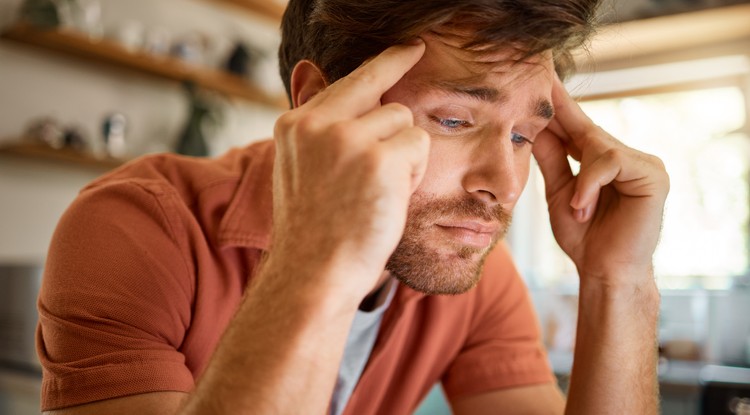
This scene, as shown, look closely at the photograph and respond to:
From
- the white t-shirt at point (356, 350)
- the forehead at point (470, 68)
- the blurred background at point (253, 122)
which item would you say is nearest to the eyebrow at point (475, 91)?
the forehead at point (470, 68)

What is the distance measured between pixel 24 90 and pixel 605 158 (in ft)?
8.31

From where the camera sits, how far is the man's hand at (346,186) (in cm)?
74

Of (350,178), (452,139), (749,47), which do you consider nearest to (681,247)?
(749,47)

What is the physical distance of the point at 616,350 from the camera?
1.18 metres

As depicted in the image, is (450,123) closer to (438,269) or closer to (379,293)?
(438,269)

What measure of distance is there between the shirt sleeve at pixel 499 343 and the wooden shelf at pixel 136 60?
218 centimetres

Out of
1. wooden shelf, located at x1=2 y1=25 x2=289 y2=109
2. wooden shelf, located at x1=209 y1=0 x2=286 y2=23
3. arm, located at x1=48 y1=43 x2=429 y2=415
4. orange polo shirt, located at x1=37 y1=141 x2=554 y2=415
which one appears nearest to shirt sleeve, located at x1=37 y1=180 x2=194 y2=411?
orange polo shirt, located at x1=37 y1=141 x2=554 y2=415

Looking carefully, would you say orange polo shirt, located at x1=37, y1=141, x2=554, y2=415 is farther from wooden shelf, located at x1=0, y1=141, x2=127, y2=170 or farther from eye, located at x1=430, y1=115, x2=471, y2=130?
wooden shelf, located at x1=0, y1=141, x2=127, y2=170

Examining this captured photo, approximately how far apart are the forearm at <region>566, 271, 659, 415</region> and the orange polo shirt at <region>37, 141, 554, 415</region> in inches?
6.9

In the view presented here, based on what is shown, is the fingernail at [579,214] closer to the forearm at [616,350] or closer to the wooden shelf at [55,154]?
the forearm at [616,350]

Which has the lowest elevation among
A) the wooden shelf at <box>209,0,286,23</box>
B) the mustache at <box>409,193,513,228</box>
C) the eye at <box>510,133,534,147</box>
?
the mustache at <box>409,193,513,228</box>

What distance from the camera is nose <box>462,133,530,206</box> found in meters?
1.00

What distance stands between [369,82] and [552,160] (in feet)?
1.86

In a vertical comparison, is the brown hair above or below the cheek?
above
